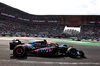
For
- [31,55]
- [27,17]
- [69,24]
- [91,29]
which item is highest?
[27,17]

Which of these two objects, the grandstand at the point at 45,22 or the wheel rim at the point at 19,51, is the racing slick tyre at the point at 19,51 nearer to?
the wheel rim at the point at 19,51

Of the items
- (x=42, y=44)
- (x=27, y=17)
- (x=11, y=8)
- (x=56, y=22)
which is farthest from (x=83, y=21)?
(x=42, y=44)

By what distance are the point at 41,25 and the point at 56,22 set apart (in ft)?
31.3

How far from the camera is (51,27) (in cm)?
5147

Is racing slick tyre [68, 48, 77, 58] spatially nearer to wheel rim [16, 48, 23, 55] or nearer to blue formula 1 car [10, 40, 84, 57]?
→ blue formula 1 car [10, 40, 84, 57]

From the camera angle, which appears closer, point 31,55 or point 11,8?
point 31,55

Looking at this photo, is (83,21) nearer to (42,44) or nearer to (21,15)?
(21,15)

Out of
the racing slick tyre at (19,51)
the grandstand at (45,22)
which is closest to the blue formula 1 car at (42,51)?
the racing slick tyre at (19,51)

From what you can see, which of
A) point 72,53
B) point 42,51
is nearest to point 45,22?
point 72,53

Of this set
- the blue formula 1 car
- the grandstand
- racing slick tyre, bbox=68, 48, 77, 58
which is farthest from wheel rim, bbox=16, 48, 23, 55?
the grandstand

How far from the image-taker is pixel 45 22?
53781mm

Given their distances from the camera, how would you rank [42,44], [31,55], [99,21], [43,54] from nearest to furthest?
[43,54]
[31,55]
[42,44]
[99,21]

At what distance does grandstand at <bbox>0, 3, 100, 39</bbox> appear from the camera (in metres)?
43.9

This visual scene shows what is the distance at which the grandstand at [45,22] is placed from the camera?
43938 mm
